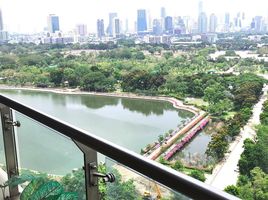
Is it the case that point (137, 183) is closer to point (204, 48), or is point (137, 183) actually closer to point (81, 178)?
point (81, 178)

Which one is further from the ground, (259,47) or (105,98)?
(259,47)

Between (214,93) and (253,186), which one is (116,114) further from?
(253,186)

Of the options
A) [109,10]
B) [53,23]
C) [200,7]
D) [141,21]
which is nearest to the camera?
[53,23]

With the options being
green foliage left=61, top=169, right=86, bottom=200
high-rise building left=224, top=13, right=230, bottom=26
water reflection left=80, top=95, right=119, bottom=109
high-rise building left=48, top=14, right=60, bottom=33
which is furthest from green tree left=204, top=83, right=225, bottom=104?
green foliage left=61, top=169, right=86, bottom=200

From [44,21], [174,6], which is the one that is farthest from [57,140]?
[174,6]

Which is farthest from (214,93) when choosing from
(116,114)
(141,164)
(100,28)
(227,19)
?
(141,164)

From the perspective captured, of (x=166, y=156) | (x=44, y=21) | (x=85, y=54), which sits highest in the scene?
(x=44, y=21)
